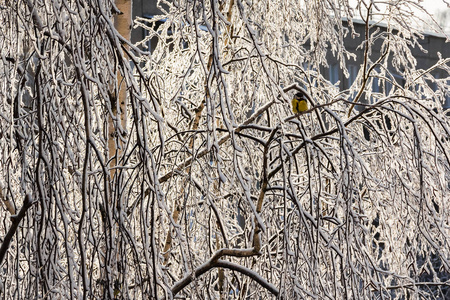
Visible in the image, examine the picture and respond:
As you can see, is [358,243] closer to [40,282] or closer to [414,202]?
[414,202]

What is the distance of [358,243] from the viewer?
2248 mm

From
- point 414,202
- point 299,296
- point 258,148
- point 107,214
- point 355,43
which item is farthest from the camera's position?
point 355,43

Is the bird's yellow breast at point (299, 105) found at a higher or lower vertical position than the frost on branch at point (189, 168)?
higher

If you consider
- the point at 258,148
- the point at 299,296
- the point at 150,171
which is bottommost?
the point at 299,296

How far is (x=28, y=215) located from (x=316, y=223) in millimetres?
981

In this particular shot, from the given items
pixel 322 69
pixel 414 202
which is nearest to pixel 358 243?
pixel 414 202

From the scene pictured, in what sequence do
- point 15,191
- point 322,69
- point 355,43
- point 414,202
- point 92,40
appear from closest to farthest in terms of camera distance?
point 92,40
point 414,202
point 15,191
point 322,69
point 355,43

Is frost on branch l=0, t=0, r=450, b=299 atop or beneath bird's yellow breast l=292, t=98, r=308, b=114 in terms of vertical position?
beneath

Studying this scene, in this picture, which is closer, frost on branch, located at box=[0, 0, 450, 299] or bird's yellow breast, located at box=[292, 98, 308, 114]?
frost on branch, located at box=[0, 0, 450, 299]

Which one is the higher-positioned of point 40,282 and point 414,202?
point 414,202

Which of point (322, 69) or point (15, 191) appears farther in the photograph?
point (322, 69)

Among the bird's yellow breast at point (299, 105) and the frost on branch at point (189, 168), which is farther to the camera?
the bird's yellow breast at point (299, 105)

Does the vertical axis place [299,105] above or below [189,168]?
above

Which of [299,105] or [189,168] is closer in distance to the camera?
[189,168]
